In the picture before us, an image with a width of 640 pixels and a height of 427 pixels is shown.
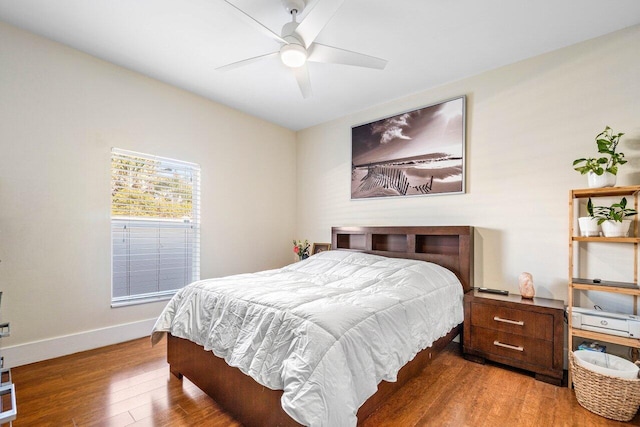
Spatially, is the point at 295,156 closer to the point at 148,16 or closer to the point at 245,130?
the point at 245,130

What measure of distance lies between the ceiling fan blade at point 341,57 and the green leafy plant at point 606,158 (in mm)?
1677

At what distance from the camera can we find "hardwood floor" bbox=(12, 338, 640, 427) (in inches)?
69.4

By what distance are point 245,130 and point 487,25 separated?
294 cm

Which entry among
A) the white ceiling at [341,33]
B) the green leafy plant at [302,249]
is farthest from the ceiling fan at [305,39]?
the green leafy plant at [302,249]

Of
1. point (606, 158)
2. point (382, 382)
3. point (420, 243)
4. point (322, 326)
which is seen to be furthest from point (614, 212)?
point (322, 326)

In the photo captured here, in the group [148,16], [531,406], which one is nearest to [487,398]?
[531,406]

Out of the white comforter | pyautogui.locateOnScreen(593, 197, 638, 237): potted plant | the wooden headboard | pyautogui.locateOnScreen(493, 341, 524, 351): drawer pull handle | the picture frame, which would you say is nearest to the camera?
the white comforter

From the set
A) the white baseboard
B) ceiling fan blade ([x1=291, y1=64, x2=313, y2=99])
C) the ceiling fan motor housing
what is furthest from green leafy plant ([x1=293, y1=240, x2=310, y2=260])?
the ceiling fan motor housing

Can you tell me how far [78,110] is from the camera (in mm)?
2719

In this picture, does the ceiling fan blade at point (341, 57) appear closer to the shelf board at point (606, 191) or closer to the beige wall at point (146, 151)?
the beige wall at point (146, 151)

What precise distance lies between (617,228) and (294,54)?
2.54 meters

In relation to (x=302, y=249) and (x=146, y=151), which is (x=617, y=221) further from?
(x=146, y=151)

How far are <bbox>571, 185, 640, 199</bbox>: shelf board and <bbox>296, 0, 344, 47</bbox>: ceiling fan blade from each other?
209 centimetres

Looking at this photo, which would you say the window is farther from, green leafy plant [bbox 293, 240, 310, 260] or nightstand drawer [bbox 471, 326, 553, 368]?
nightstand drawer [bbox 471, 326, 553, 368]
